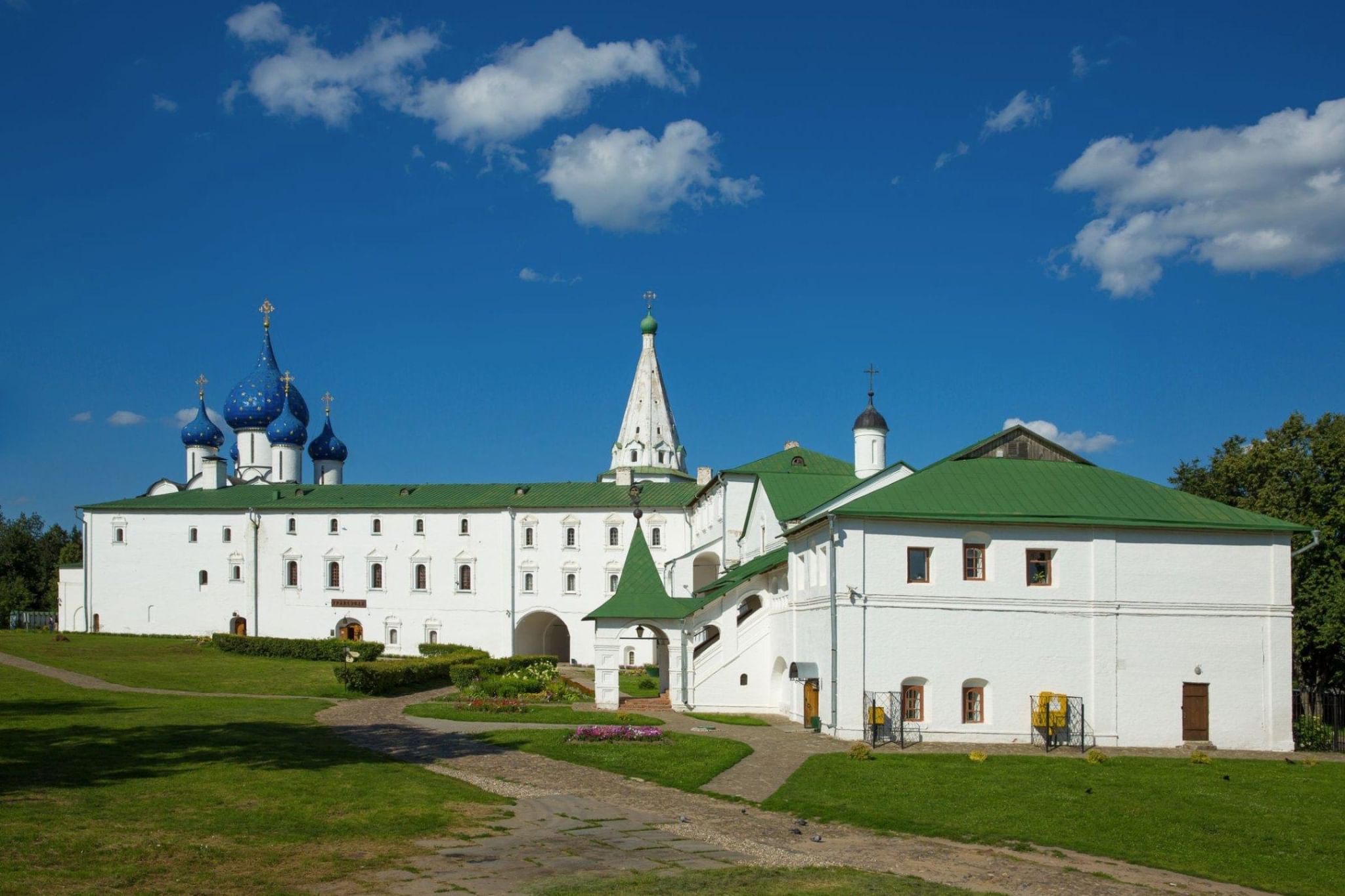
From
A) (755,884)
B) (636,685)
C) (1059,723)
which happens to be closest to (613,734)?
(1059,723)

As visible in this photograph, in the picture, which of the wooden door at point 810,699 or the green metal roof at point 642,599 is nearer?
the wooden door at point 810,699

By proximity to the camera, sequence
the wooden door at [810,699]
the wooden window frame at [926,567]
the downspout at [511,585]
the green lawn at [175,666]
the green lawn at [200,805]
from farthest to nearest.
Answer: the downspout at [511,585], the green lawn at [175,666], the wooden door at [810,699], the wooden window frame at [926,567], the green lawn at [200,805]

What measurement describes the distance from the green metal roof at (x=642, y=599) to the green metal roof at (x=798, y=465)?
8.46 m

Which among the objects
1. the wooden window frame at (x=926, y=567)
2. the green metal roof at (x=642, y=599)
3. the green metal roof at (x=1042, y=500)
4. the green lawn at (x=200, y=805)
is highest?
the green metal roof at (x=1042, y=500)

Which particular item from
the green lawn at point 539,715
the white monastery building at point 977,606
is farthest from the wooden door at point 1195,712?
the green lawn at point 539,715

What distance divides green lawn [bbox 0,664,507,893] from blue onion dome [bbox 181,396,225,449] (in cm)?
4483

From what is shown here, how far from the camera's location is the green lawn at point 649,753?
18.0 m

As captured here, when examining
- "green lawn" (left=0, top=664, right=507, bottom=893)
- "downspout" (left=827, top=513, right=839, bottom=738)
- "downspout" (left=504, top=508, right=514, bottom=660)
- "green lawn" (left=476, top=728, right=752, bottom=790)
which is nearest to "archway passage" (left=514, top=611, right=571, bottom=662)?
"downspout" (left=504, top=508, right=514, bottom=660)

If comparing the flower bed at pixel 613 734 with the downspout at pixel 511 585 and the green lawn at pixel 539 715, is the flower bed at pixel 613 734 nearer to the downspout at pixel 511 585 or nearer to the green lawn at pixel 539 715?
the green lawn at pixel 539 715

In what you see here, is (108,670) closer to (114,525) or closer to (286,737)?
(286,737)

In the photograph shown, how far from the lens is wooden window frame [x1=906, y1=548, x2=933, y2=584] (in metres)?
23.9

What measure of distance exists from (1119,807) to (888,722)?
24.6 ft

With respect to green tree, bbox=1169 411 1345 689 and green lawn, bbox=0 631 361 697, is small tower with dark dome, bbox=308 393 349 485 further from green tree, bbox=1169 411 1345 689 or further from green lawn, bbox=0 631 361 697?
green tree, bbox=1169 411 1345 689

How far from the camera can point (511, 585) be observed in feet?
171
